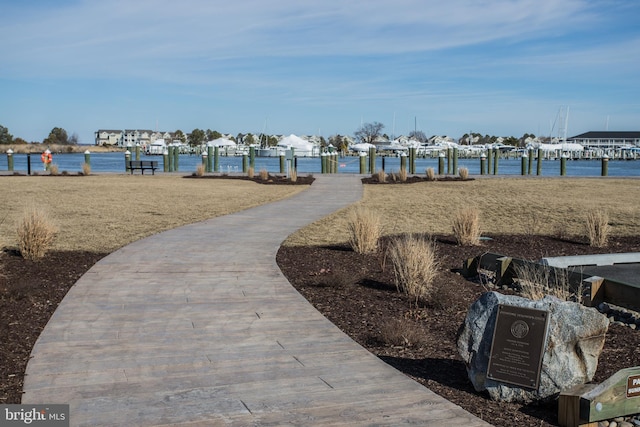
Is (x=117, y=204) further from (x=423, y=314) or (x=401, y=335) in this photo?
(x=401, y=335)

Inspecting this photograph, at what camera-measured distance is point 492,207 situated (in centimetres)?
2172

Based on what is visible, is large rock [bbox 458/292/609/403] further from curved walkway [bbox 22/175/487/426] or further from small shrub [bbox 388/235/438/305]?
small shrub [bbox 388/235/438/305]

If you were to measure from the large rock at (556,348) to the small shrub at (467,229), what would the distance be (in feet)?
25.7

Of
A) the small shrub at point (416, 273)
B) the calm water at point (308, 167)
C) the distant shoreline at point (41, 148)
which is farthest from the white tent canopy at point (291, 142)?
the small shrub at point (416, 273)

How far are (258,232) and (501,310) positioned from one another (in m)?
9.63

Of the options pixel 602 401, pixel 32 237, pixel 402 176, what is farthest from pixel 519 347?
pixel 402 176

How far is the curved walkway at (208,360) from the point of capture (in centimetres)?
505

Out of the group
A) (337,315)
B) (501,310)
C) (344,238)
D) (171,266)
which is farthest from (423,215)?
(501,310)

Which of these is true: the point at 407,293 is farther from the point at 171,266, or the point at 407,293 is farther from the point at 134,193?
the point at 134,193

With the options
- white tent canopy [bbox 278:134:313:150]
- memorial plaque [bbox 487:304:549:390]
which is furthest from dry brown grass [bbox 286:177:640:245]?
white tent canopy [bbox 278:134:313:150]

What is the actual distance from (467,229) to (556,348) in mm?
8055

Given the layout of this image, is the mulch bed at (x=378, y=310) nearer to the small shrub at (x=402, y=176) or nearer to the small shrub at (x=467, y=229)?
the small shrub at (x=467, y=229)

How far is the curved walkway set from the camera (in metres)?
5.05

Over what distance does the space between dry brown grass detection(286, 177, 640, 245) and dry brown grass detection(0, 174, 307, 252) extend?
3462 millimetres
